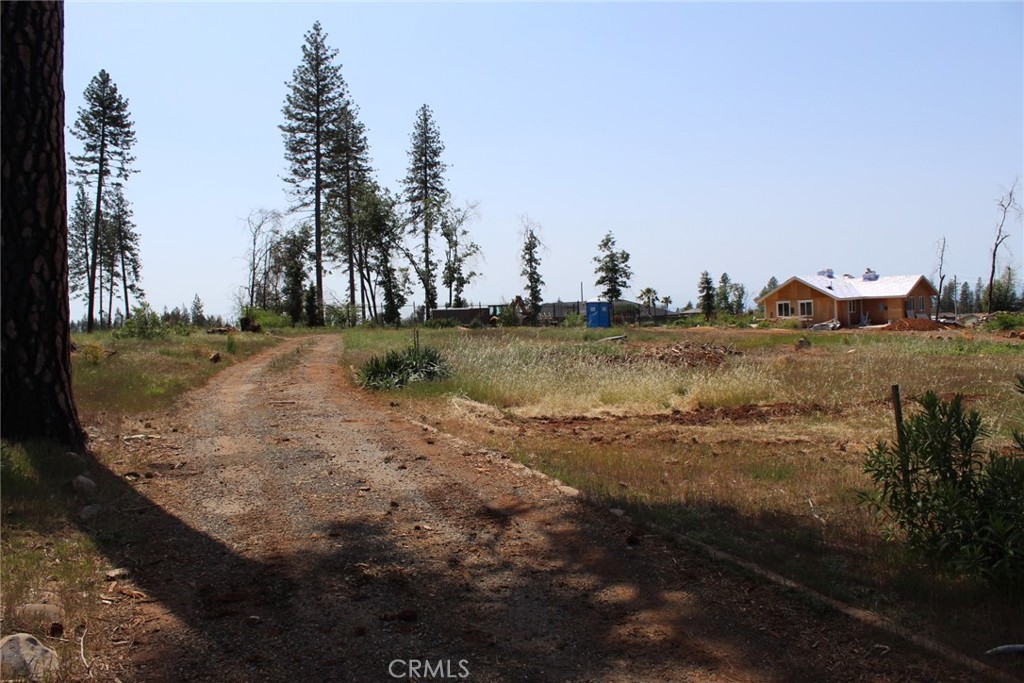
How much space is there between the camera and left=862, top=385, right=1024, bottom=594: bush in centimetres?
439

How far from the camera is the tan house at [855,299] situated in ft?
173

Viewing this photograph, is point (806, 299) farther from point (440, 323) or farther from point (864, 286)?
point (440, 323)

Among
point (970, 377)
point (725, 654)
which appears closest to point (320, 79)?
point (970, 377)

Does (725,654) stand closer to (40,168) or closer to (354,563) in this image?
(354,563)

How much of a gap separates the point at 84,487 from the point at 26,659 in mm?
3134

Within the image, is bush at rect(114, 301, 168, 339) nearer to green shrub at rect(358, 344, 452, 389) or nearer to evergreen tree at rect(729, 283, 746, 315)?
green shrub at rect(358, 344, 452, 389)

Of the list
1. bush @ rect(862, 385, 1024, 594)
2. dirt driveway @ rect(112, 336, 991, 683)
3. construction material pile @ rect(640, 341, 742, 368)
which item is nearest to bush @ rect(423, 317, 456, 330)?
construction material pile @ rect(640, 341, 742, 368)

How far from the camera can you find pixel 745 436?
389 inches

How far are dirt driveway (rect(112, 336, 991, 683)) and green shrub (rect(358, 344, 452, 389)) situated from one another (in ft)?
22.8

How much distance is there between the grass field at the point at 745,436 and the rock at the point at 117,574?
349 cm

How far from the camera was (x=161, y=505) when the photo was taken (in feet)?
19.7

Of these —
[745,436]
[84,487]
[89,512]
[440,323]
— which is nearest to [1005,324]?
[440,323]

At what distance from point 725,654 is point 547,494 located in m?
2.88

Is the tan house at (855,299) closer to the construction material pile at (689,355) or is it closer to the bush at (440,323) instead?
the bush at (440,323)
